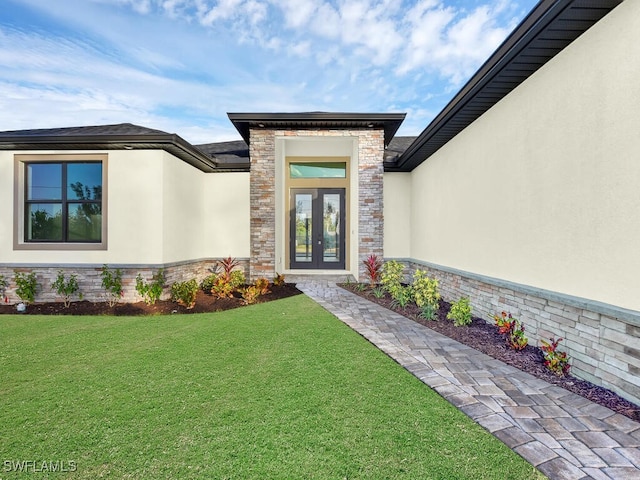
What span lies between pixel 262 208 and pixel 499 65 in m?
6.52

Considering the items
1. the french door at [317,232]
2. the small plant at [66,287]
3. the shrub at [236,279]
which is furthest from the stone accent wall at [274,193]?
the small plant at [66,287]

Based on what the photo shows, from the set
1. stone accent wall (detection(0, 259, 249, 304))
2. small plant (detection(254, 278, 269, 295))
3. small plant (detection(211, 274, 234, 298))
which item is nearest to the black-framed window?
stone accent wall (detection(0, 259, 249, 304))

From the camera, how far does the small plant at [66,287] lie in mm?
6695

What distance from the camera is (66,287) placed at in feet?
22.1

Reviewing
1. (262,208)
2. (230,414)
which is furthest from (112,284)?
(230,414)

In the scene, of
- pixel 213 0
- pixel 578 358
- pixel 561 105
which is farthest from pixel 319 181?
pixel 578 358

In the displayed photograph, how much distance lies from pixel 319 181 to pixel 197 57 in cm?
637

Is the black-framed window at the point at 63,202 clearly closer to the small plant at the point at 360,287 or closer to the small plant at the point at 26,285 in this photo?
the small plant at the point at 26,285

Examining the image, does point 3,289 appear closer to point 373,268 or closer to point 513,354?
point 373,268

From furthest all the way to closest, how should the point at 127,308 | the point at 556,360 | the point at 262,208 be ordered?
the point at 262,208 → the point at 127,308 → the point at 556,360

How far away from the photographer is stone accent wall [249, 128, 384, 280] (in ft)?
28.6

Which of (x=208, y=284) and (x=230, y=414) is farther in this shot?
(x=208, y=284)

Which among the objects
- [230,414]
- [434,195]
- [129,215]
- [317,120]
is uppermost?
[317,120]

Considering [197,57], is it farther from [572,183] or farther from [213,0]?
[572,183]
